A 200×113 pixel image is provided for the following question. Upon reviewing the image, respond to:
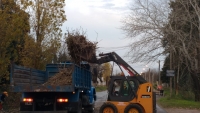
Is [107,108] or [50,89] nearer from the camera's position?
[50,89]

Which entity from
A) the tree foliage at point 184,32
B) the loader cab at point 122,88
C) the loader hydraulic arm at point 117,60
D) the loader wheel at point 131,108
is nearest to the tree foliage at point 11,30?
the loader hydraulic arm at point 117,60

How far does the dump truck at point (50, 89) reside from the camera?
52.3 ft

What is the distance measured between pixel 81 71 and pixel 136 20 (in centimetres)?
1216

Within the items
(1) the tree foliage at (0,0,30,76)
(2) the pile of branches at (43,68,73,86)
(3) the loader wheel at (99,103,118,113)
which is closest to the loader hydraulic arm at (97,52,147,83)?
(3) the loader wheel at (99,103,118,113)

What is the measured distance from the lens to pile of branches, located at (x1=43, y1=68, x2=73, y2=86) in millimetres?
16422

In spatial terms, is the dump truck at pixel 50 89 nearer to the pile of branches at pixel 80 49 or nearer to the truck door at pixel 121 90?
the pile of branches at pixel 80 49

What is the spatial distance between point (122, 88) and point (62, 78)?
2.91m

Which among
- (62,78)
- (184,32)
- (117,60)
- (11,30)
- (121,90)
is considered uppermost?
(184,32)

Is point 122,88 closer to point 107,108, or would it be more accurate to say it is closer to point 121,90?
point 121,90

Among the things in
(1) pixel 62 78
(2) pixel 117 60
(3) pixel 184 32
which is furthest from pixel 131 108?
(3) pixel 184 32

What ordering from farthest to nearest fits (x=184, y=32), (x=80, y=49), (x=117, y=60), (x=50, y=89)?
(x=184, y=32), (x=80, y=49), (x=117, y=60), (x=50, y=89)

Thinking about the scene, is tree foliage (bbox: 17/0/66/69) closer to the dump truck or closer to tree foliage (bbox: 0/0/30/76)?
tree foliage (bbox: 0/0/30/76)

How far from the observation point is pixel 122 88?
1753cm

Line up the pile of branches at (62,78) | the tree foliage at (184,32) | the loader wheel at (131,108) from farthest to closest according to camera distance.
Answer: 1. the tree foliage at (184,32)
2. the loader wheel at (131,108)
3. the pile of branches at (62,78)
